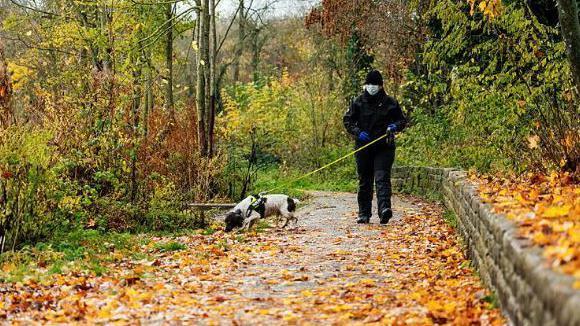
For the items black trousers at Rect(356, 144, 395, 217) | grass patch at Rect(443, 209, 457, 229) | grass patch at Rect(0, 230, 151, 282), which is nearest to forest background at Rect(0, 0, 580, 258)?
grass patch at Rect(0, 230, 151, 282)

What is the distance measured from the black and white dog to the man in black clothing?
3.98ft

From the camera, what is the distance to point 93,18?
73.4 feet

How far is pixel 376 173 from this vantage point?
10414 mm

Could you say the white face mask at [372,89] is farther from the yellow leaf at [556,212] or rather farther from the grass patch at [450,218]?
the yellow leaf at [556,212]

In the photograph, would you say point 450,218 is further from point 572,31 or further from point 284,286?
point 284,286

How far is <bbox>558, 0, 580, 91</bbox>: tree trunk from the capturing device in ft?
25.5

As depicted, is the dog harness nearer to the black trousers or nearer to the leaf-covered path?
the leaf-covered path

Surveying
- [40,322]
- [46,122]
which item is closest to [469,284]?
[40,322]

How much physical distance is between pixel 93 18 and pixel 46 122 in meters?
11.6

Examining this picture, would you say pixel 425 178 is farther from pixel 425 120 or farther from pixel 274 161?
pixel 274 161

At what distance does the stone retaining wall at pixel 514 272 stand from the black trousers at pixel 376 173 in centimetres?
242

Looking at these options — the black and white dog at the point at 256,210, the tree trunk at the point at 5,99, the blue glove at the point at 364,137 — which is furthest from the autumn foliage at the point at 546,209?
the tree trunk at the point at 5,99

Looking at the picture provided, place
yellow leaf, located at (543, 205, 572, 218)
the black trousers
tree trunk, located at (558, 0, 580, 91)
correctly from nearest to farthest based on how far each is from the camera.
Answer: yellow leaf, located at (543, 205, 572, 218), tree trunk, located at (558, 0, 580, 91), the black trousers

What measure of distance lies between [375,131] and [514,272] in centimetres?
643
